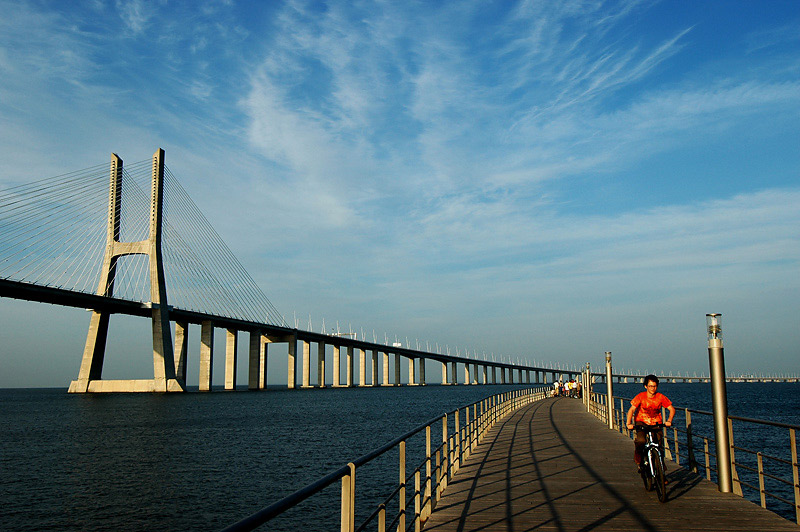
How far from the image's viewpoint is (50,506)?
682 inches

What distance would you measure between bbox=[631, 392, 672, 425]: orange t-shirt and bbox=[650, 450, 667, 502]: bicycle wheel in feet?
1.52

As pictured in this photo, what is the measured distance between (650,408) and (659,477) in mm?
919

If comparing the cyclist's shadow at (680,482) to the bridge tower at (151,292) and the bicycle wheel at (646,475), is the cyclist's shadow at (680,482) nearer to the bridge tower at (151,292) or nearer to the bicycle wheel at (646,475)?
the bicycle wheel at (646,475)

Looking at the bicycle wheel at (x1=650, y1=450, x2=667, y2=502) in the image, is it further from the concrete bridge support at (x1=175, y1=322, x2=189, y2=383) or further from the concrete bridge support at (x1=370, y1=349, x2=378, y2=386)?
the concrete bridge support at (x1=370, y1=349, x2=378, y2=386)

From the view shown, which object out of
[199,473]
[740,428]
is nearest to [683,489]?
[199,473]

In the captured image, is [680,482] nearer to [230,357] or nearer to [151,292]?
[151,292]

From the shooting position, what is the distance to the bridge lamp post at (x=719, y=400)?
8.48 meters

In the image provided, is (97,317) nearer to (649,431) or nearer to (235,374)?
(235,374)

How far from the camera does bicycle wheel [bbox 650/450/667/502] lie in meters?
8.12

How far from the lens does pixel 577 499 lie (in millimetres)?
8320

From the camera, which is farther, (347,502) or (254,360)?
(254,360)

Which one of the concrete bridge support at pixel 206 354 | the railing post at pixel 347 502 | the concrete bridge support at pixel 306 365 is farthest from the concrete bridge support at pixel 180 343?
the railing post at pixel 347 502

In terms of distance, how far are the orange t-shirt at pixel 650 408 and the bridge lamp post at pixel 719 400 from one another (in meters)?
0.64

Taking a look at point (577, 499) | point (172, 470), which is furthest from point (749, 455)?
point (172, 470)
